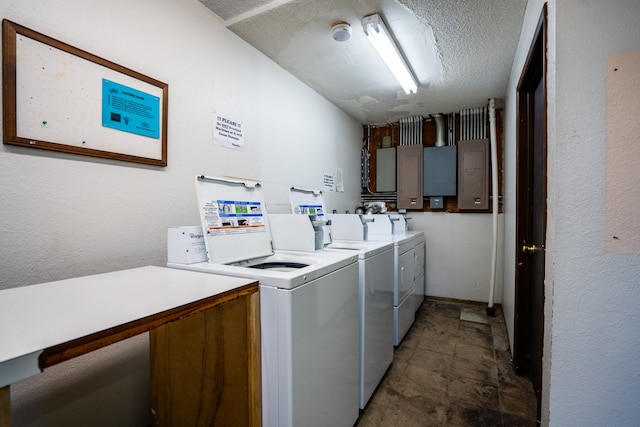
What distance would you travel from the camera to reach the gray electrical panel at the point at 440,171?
367 centimetres

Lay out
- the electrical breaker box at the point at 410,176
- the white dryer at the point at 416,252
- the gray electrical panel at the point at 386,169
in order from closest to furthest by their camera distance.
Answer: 1. the white dryer at the point at 416,252
2. the electrical breaker box at the point at 410,176
3. the gray electrical panel at the point at 386,169

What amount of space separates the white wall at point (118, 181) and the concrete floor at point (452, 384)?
4.48 feet

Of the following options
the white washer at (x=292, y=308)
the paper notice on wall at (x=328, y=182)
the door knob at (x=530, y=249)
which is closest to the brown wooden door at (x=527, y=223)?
the door knob at (x=530, y=249)

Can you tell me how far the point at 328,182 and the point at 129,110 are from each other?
7.11 ft

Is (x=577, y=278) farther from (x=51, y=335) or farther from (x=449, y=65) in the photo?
(x=449, y=65)

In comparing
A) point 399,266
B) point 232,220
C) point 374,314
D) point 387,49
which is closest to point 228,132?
point 232,220

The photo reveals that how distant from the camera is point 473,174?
3.58 meters

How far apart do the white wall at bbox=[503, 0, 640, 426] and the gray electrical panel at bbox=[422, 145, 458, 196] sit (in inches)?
104

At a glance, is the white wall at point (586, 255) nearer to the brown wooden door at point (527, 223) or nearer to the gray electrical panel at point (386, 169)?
the brown wooden door at point (527, 223)


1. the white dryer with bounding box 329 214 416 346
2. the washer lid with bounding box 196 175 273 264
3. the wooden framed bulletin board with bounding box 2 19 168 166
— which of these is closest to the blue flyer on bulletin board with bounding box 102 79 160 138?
the wooden framed bulletin board with bounding box 2 19 168 166

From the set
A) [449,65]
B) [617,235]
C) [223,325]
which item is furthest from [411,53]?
[223,325]

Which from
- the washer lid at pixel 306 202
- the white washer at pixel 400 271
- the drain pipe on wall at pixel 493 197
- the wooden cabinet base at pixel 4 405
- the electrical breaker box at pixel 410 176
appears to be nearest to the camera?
the wooden cabinet base at pixel 4 405

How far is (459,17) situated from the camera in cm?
190

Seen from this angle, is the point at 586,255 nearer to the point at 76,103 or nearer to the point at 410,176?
the point at 76,103
